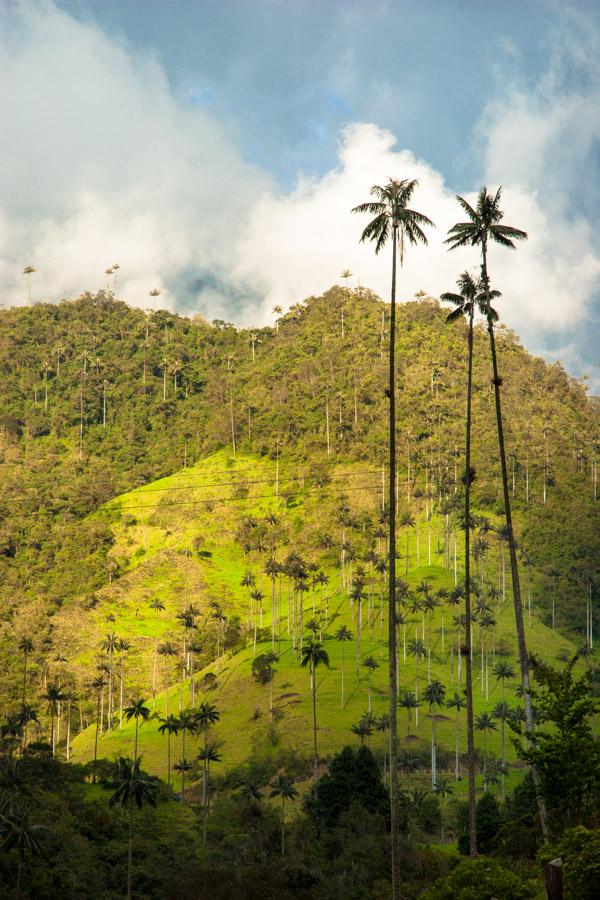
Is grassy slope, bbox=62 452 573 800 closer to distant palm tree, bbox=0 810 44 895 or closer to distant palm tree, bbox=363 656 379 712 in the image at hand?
distant palm tree, bbox=363 656 379 712

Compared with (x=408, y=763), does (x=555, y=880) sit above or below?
above

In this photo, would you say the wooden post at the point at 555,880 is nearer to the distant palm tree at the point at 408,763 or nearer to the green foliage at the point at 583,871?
the green foliage at the point at 583,871

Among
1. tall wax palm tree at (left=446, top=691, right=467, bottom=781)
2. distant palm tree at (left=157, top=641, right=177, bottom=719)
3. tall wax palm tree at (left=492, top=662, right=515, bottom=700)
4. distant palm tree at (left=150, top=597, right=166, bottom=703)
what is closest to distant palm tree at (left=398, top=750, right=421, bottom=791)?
tall wax palm tree at (left=446, top=691, right=467, bottom=781)

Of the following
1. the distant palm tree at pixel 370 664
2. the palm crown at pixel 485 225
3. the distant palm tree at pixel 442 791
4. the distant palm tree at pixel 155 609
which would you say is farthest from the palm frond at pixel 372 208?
the distant palm tree at pixel 155 609

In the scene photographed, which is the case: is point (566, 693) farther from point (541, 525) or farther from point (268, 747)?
point (541, 525)

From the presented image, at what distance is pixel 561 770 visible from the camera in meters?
33.8

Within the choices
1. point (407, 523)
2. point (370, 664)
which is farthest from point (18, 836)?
point (407, 523)

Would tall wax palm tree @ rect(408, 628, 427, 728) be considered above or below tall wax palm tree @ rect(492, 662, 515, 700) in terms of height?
above

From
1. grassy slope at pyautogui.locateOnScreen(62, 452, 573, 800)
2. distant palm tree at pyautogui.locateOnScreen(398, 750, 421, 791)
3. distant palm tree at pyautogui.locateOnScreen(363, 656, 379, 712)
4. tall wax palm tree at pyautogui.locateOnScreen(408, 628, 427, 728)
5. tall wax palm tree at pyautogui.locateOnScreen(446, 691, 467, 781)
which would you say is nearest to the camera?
distant palm tree at pyautogui.locateOnScreen(398, 750, 421, 791)

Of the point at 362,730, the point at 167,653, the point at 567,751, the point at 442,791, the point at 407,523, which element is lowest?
the point at 442,791

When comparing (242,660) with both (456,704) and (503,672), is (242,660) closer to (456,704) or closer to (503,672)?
(456,704)

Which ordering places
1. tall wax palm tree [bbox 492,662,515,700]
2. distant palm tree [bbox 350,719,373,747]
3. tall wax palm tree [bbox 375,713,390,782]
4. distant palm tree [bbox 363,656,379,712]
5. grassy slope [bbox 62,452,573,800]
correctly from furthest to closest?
tall wax palm tree [bbox 492,662,515,700] < distant palm tree [bbox 363,656,379,712] < grassy slope [bbox 62,452,573,800] < tall wax palm tree [bbox 375,713,390,782] < distant palm tree [bbox 350,719,373,747]

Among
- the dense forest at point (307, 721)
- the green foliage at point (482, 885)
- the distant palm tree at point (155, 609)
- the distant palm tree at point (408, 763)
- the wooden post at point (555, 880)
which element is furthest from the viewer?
the distant palm tree at point (155, 609)

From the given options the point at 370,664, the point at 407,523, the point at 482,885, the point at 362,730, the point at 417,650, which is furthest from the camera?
the point at 407,523
